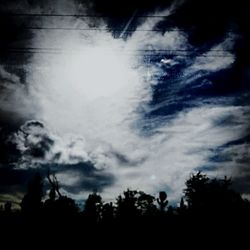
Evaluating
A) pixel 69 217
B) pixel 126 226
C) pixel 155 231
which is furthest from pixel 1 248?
pixel 155 231

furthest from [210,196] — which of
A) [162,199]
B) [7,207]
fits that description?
[7,207]

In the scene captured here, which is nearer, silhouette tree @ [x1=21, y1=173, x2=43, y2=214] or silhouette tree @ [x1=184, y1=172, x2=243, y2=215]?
silhouette tree @ [x1=184, y1=172, x2=243, y2=215]

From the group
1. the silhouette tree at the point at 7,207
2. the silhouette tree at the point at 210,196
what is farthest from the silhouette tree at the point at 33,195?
the silhouette tree at the point at 210,196

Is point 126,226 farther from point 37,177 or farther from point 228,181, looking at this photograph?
point 37,177

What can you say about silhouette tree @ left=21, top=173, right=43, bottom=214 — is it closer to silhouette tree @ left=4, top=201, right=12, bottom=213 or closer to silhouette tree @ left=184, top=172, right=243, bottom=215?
silhouette tree @ left=4, top=201, right=12, bottom=213

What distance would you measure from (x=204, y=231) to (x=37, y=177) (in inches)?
1489

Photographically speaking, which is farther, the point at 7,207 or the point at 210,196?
the point at 7,207

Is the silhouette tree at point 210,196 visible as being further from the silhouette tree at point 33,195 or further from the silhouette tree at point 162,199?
the silhouette tree at point 33,195

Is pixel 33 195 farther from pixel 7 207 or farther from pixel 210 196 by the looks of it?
pixel 210 196

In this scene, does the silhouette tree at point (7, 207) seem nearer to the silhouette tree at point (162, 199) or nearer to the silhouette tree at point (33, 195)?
the silhouette tree at point (33, 195)

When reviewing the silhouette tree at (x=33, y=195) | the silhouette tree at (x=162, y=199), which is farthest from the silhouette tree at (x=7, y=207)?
the silhouette tree at (x=162, y=199)

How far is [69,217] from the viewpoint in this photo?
2745cm

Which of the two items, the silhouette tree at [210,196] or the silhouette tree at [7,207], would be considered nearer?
the silhouette tree at [210,196]

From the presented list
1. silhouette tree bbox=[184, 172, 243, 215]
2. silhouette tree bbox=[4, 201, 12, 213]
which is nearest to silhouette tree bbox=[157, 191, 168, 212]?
silhouette tree bbox=[184, 172, 243, 215]
